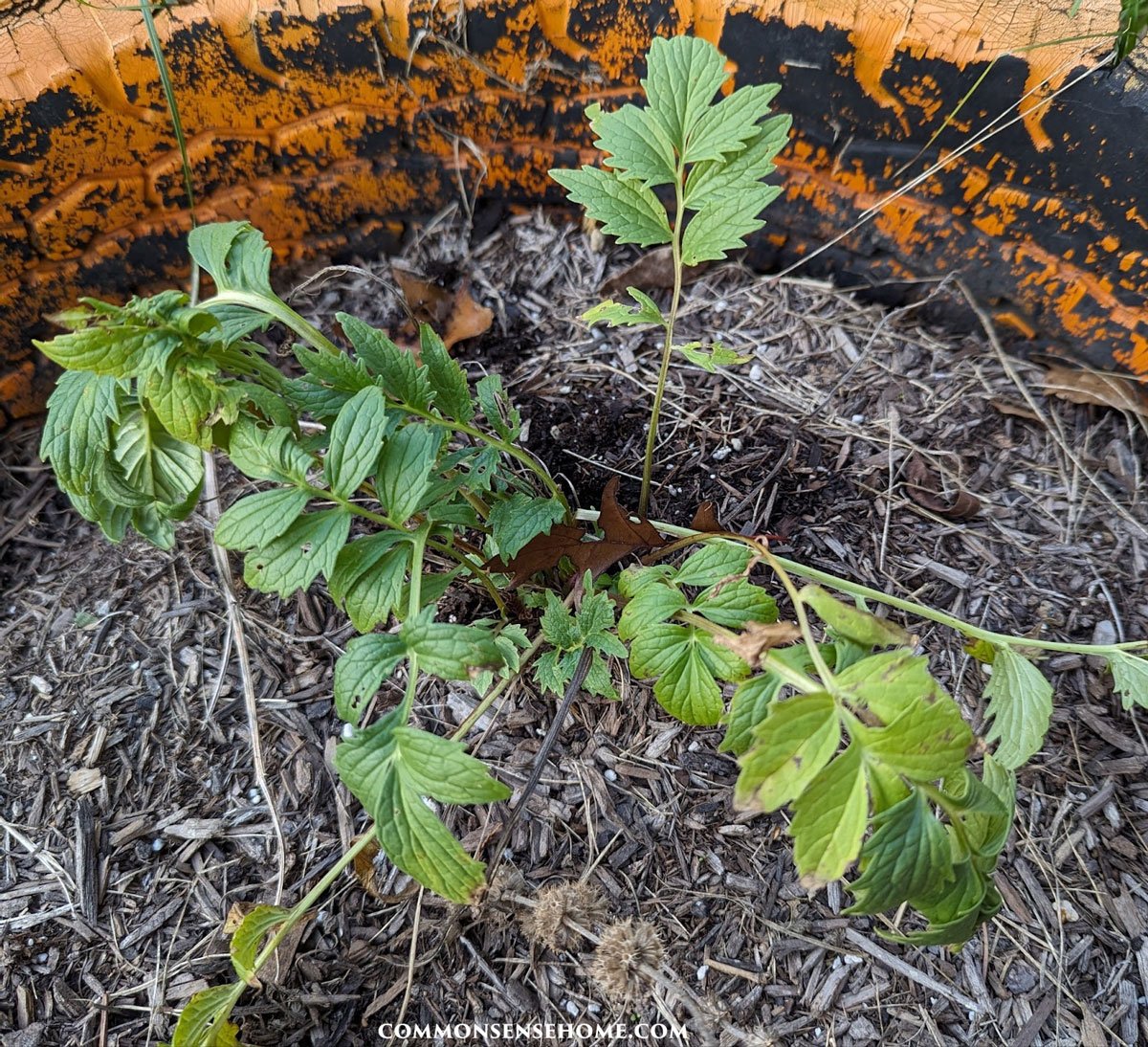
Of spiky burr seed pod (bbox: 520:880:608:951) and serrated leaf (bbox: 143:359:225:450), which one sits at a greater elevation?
serrated leaf (bbox: 143:359:225:450)

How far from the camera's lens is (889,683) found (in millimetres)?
797

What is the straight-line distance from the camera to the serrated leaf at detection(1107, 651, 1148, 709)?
109 centimetres

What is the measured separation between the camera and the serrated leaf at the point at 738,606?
3.40 feet

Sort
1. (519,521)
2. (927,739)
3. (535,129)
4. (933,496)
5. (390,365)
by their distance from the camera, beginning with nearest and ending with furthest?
1. (927,739)
2. (390,365)
3. (519,521)
4. (933,496)
5. (535,129)

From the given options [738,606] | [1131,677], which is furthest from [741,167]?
[1131,677]

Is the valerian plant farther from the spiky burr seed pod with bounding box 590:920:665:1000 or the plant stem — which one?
the spiky burr seed pod with bounding box 590:920:665:1000

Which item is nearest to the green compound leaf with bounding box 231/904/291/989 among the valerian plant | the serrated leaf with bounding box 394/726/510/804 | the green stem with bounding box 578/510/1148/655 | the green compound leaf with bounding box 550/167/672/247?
the valerian plant

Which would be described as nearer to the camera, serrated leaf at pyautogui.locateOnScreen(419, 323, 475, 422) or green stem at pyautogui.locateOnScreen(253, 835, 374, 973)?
green stem at pyautogui.locateOnScreen(253, 835, 374, 973)

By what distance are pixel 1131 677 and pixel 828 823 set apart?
60 centimetres

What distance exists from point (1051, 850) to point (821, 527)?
2.04 ft

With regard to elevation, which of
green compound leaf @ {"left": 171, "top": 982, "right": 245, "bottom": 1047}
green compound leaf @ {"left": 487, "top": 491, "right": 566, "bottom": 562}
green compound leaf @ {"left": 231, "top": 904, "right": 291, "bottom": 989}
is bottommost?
green compound leaf @ {"left": 171, "top": 982, "right": 245, "bottom": 1047}

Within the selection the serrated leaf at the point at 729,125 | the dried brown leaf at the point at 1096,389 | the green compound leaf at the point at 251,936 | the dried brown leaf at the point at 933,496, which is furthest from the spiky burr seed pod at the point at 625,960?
the dried brown leaf at the point at 1096,389

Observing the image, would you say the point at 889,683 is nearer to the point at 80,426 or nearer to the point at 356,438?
the point at 356,438

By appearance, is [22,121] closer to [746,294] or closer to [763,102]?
[763,102]
